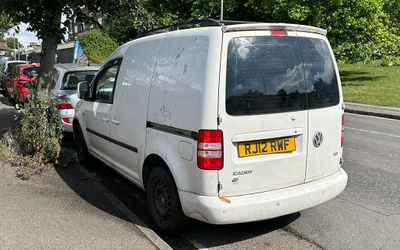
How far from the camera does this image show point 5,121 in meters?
10.9

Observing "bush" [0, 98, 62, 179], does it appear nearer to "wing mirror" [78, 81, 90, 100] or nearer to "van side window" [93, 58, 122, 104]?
"wing mirror" [78, 81, 90, 100]

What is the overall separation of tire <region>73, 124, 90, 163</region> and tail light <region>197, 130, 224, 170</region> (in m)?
3.49

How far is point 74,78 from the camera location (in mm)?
9102

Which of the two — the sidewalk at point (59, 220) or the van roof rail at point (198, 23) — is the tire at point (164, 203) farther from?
the van roof rail at point (198, 23)

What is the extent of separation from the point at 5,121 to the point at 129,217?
24.8 feet

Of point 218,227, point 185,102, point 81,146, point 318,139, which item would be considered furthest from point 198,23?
point 81,146

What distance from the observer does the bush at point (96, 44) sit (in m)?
42.4

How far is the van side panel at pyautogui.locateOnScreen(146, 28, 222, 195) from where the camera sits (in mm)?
3729

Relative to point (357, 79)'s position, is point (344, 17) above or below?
above

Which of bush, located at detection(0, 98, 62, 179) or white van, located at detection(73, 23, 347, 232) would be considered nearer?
white van, located at detection(73, 23, 347, 232)

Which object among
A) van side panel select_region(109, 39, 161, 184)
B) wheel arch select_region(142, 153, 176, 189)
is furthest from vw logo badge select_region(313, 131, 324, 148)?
van side panel select_region(109, 39, 161, 184)

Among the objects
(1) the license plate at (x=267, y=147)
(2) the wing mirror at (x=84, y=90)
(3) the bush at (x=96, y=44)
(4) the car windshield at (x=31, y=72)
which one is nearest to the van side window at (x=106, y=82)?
(2) the wing mirror at (x=84, y=90)

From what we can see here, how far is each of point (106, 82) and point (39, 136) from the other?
1.62m

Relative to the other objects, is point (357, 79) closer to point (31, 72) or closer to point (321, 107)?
point (31, 72)
